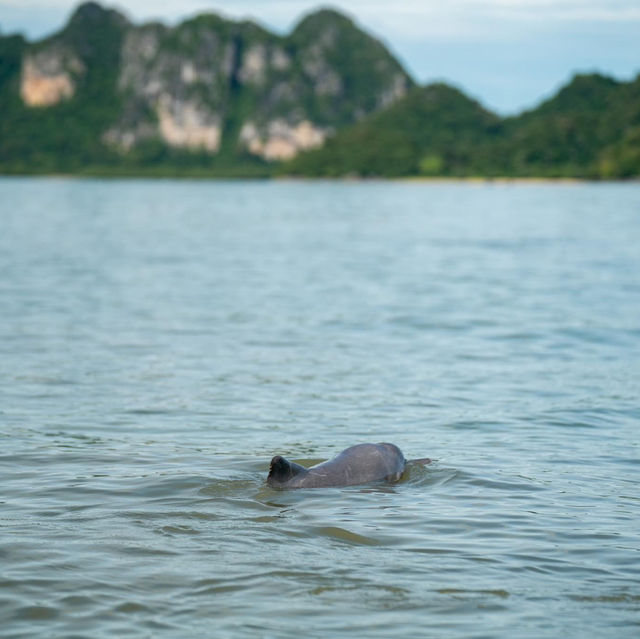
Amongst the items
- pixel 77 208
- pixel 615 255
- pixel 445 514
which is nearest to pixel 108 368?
pixel 445 514

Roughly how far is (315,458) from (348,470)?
4.33 ft

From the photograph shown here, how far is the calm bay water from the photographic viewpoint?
7281 mm

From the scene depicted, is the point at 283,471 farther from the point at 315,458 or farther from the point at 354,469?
the point at 315,458

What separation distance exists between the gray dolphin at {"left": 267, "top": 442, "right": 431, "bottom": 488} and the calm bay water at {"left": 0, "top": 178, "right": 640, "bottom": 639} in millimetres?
154

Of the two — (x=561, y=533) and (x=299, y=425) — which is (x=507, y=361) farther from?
(x=561, y=533)

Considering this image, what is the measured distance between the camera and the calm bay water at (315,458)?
728 centimetres

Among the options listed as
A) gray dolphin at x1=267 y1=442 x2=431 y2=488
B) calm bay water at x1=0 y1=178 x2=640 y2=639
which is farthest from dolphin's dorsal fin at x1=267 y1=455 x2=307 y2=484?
calm bay water at x1=0 y1=178 x2=640 y2=639

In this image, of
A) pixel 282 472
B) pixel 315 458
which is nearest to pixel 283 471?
pixel 282 472

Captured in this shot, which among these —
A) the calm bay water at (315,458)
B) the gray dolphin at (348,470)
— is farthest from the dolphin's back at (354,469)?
the calm bay water at (315,458)

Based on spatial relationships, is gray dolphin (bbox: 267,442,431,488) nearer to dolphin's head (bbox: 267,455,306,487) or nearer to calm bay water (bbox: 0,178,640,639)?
dolphin's head (bbox: 267,455,306,487)

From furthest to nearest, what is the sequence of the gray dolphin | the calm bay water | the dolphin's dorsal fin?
the gray dolphin
the dolphin's dorsal fin
the calm bay water

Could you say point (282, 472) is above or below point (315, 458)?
above

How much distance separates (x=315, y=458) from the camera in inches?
452

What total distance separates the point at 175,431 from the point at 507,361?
7.05 meters
